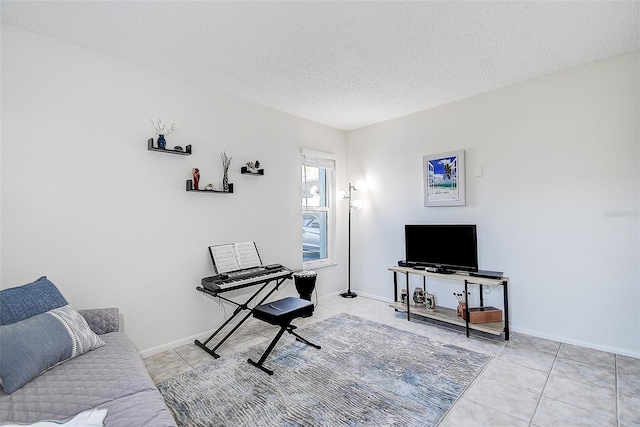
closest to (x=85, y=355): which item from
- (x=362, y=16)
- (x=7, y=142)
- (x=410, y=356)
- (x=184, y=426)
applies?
(x=184, y=426)

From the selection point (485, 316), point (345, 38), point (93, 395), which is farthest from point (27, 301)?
point (485, 316)

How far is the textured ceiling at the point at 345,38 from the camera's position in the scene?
206 centimetres

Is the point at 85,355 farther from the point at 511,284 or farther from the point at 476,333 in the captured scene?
the point at 511,284

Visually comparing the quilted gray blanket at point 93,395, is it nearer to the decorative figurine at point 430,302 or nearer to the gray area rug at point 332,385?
the gray area rug at point 332,385

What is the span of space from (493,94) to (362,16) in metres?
2.15

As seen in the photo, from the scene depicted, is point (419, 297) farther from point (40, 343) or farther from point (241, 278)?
point (40, 343)

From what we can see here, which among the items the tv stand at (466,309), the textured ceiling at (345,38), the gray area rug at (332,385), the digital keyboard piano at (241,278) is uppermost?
the textured ceiling at (345,38)

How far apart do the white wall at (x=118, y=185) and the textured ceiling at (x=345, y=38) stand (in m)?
0.24

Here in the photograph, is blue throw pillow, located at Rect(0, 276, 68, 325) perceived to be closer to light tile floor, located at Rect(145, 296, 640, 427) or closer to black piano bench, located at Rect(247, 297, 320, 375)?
light tile floor, located at Rect(145, 296, 640, 427)

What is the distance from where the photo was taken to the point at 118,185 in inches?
105

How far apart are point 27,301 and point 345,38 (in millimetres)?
2865

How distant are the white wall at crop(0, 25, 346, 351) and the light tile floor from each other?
19.6 inches

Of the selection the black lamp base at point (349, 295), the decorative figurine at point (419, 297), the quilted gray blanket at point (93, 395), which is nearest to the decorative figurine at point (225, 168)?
the quilted gray blanket at point (93, 395)

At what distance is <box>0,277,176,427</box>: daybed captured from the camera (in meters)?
1.31
